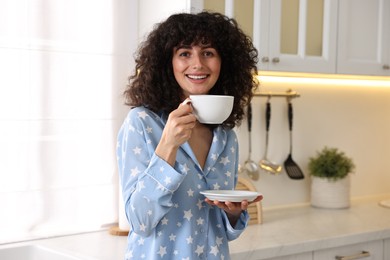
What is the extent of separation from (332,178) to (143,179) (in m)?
1.78

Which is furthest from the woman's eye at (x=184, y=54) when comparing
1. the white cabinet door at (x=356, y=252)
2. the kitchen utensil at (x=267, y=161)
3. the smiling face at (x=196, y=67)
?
the kitchen utensil at (x=267, y=161)

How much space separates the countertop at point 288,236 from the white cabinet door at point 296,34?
2.13ft

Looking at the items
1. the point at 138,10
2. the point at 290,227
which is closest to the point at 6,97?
the point at 138,10

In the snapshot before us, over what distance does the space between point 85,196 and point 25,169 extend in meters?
0.27

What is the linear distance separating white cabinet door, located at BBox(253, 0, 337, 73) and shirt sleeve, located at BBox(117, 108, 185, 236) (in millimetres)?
1147

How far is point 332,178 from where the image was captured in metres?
2.88

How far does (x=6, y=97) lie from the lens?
210cm

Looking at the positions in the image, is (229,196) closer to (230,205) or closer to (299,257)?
(230,205)

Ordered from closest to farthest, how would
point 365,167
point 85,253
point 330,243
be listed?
point 85,253 < point 330,243 < point 365,167

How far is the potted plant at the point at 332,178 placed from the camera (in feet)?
9.45

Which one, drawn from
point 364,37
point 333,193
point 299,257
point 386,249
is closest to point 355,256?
point 386,249

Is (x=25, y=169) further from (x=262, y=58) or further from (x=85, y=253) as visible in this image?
(x=262, y=58)

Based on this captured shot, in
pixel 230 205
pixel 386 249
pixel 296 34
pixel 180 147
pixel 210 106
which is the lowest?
pixel 386 249

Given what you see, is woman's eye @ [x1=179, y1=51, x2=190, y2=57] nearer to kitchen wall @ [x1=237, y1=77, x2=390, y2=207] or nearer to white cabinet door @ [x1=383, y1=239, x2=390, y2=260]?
kitchen wall @ [x1=237, y1=77, x2=390, y2=207]
